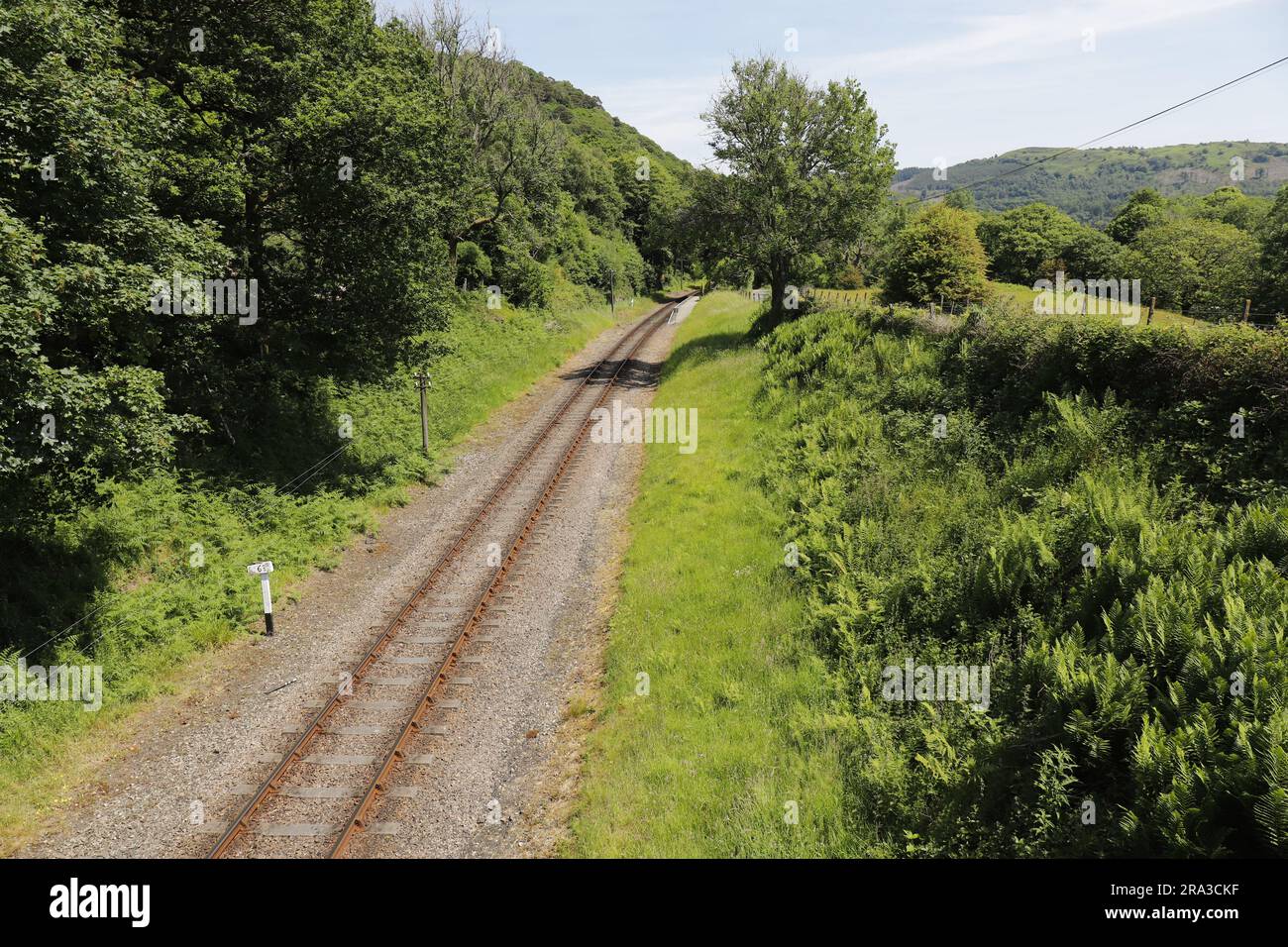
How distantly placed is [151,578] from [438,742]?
25.9 ft

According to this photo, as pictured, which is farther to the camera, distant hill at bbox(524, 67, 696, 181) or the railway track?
distant hill at bbox(524, 67, 696, 181)

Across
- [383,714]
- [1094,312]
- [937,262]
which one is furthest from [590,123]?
[383,714]

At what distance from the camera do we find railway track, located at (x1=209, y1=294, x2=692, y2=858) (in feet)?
29.6

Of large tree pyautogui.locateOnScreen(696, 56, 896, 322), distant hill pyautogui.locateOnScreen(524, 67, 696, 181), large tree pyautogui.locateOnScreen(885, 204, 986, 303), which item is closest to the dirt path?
large tree pyautogui.locateOnScreen(696, 56, 896, 322)

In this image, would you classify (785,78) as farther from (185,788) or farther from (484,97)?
(185,788)

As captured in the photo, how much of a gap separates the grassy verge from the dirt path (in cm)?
48

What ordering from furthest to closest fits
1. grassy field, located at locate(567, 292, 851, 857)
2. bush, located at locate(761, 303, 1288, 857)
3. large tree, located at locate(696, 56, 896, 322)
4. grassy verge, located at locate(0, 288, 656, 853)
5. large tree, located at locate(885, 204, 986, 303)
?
1. large tree, located at locate(885, 204, 986, 303)
2. large tree, located at locate(696, 56, 896, 322)
3. grassy verge, located at locate(0, 288, 656, 853)
4. grassy field, located at locate(567, 292, 851, 857)
5. bush, located at locate(761, 303, 1288, 857)

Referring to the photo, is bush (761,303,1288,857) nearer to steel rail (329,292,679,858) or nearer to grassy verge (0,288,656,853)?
steel rail (329,292,679,858)

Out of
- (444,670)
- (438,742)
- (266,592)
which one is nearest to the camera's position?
(438,742)

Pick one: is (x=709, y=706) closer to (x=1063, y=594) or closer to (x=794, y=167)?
(x=1063, y=594)

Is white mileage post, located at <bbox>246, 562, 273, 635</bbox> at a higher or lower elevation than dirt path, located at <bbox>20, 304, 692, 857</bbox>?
higher

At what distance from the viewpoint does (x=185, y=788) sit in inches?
380

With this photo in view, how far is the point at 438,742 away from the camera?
1080cm

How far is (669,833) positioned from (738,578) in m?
6.70
